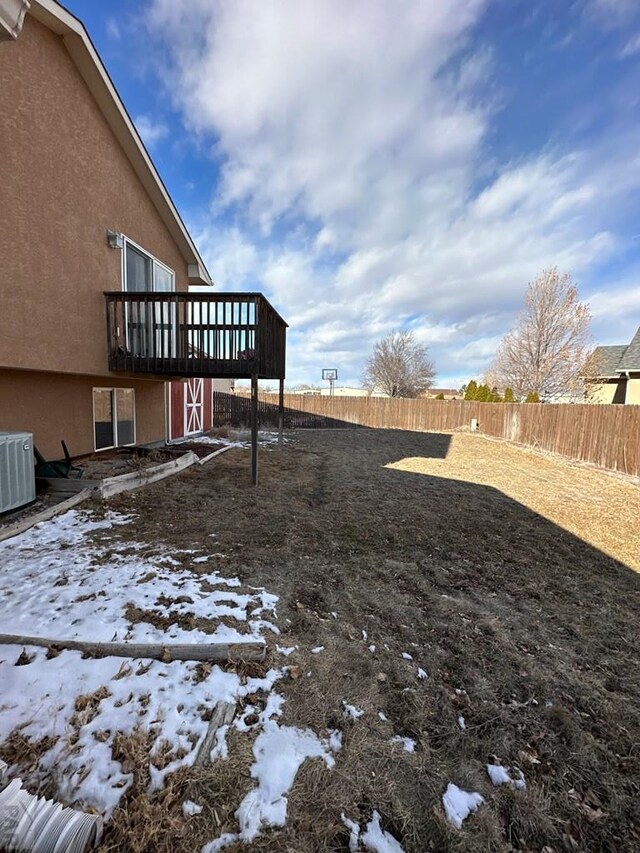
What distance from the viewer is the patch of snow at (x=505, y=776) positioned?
1763mm

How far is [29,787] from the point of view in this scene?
157 centimetres

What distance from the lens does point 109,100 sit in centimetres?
633

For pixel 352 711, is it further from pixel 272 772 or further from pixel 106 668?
pixel 106 668

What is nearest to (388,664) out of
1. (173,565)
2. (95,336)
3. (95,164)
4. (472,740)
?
(472,740)

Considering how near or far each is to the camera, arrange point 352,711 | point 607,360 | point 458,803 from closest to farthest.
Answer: point 458,803 < point 352,711 < point 607,360

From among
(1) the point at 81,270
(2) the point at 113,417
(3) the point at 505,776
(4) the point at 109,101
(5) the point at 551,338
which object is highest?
(4) the point at 109,101

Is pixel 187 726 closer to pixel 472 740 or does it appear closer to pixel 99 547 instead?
pixel 472 740

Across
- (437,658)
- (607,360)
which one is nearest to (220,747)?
(437,658)

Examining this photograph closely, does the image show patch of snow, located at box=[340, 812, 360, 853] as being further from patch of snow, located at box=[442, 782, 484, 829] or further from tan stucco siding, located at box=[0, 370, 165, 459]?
tan stucco siding, located at box=[0, 370, 165, 459]

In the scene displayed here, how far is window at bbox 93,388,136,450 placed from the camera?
25.1ft

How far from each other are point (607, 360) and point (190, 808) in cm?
2708

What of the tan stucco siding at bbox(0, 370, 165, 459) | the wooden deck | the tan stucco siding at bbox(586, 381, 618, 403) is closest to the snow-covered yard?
the tan stucco siding at bbox(0, 370, 165, 459)

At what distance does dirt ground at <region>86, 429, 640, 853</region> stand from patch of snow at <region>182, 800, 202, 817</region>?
0.10 ft

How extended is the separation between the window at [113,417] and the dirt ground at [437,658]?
9.09ft
